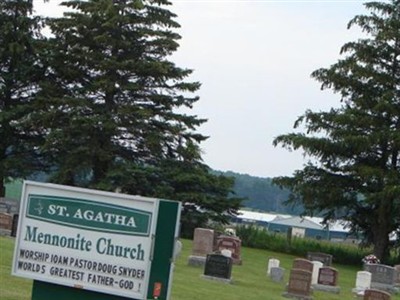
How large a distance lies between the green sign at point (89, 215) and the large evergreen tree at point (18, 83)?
1167 inches

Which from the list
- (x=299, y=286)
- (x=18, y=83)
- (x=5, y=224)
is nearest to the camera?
(x=299, y=286)

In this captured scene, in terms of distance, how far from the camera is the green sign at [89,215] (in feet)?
29.8

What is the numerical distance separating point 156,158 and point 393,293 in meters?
15.5

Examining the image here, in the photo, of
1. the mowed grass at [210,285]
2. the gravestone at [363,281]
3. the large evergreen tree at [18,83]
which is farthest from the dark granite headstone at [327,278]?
the large evergreen tree at [18,83]

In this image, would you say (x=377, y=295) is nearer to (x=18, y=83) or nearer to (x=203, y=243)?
(x=203, y=243)

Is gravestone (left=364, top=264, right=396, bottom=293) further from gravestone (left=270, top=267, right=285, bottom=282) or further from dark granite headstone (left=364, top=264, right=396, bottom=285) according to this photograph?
gravestone (left=270, top=267, right=285, bottom=282)

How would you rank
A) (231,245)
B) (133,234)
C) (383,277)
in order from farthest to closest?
(231,245), (383,277), (133,234)

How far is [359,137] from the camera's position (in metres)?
34.1

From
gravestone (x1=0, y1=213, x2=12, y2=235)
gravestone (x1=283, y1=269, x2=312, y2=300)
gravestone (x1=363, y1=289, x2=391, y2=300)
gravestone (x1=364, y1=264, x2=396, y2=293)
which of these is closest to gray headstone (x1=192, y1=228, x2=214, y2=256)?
gravestone (x1=364, y1=264, x2=396, y2=293)

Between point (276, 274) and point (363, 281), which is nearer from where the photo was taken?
point (276, 274)

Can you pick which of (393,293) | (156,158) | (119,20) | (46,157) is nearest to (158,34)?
(119,20)

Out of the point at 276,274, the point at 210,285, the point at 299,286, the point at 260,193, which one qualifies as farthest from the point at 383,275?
the point at 260,193

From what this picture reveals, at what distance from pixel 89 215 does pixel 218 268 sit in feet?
36.9

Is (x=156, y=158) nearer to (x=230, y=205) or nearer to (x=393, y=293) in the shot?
(x=230, y=205)
